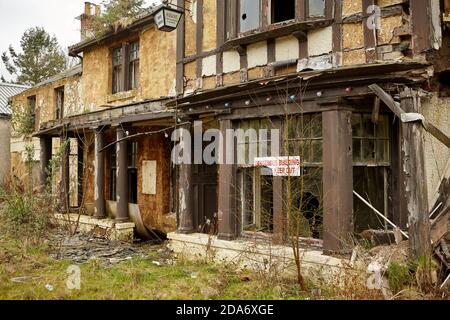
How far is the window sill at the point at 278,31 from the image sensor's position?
645 cm

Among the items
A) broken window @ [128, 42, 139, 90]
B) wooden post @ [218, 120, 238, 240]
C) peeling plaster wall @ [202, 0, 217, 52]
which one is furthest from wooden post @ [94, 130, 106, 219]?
wooden post @ [218, 120, 238, 240]

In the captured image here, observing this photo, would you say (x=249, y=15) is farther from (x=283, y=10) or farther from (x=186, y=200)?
(x=186, y=200)

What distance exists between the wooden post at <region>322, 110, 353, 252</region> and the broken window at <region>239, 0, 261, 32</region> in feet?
8.15

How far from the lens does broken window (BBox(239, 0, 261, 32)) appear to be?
24.3ft

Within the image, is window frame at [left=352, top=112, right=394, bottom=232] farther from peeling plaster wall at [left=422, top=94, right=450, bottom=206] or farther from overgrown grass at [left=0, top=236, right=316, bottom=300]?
overgrown grass at [left=0, top=236, right=316, bottom=300]

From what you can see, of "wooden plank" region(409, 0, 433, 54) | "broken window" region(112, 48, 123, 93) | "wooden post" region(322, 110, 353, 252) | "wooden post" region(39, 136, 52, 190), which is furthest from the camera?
"wooden post" region(39, 136, 52, 190)

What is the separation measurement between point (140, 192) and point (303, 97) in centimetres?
711

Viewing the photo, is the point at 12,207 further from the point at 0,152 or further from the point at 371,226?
Result: the point at 0,152

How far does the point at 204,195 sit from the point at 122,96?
14.8 feet

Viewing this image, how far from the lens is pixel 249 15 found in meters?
7.54

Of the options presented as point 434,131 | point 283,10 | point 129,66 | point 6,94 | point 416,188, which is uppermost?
point 6,94

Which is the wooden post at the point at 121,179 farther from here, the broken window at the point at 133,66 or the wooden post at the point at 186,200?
the wooden post at the point at 186,200

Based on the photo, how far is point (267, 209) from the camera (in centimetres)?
762

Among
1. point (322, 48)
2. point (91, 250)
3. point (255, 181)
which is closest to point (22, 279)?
point (91, 250)
